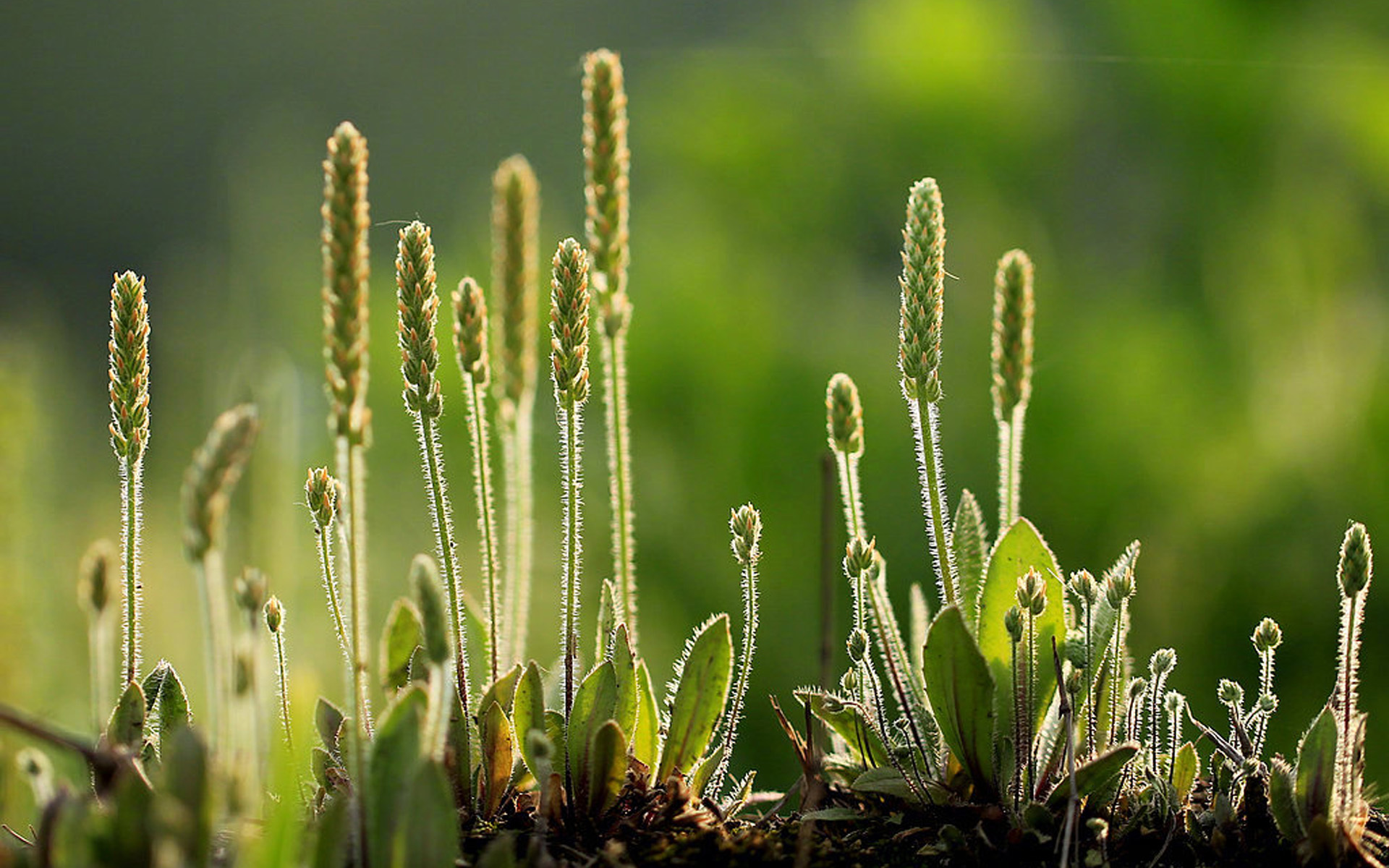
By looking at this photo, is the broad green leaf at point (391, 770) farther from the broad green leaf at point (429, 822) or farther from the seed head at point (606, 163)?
the seed head at point (606, 163)

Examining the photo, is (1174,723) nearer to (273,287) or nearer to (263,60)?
(273,287)

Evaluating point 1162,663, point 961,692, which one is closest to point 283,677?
point 961,692

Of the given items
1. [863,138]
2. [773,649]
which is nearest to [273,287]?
[773,649]

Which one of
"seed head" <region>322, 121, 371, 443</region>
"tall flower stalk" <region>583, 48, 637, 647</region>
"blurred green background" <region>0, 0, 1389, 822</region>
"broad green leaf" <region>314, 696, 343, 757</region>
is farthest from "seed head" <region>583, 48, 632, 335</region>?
"blurred green background" <region>0, 0, 1389, 822</region>

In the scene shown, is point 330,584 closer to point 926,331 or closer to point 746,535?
point 746,535

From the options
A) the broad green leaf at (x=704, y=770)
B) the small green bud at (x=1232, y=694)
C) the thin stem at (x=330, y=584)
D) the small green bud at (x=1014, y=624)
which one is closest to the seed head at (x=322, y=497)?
the thin stem at (x=330, y=584)
